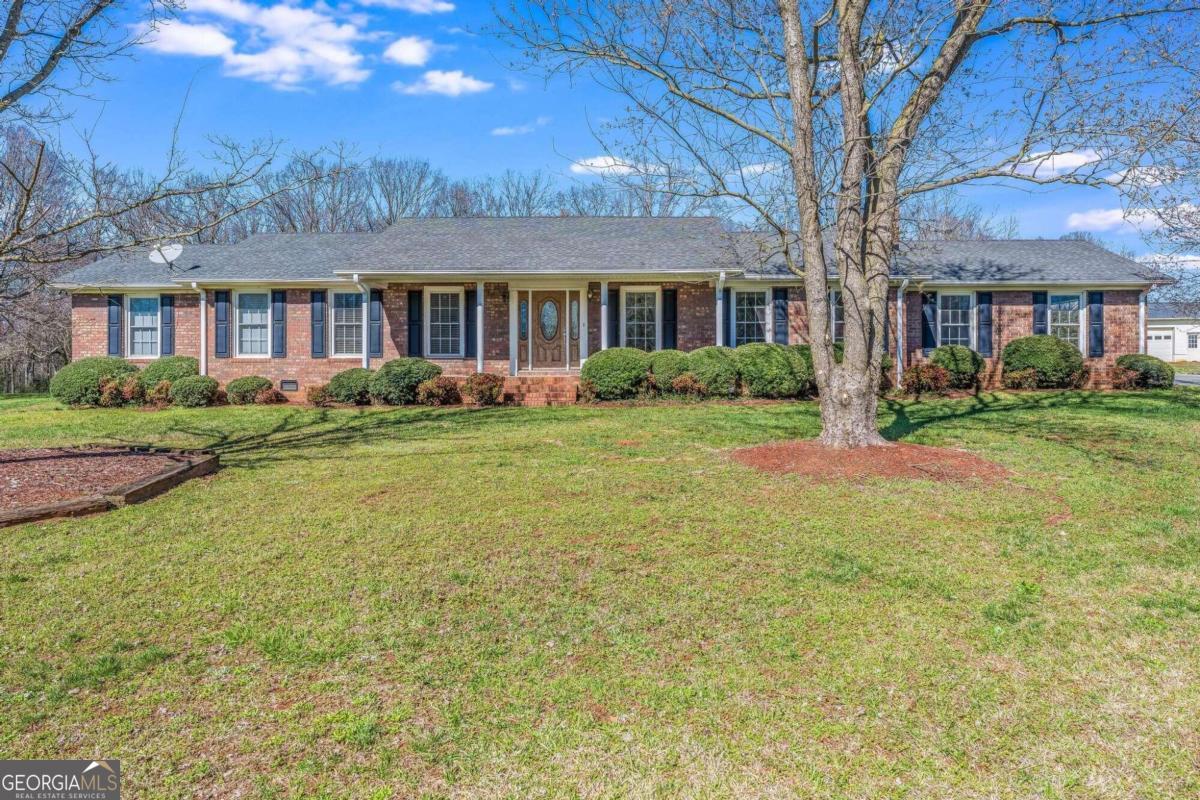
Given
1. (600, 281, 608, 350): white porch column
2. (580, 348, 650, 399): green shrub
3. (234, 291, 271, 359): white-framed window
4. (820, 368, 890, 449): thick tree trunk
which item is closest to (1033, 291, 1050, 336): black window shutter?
(580, 348, 650, 399): green shrub

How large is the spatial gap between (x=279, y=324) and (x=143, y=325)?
12.5ft

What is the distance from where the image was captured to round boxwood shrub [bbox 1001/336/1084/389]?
49.2 feet

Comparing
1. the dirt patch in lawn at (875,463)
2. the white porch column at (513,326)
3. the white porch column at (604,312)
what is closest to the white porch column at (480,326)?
the white porch column at (513,326)

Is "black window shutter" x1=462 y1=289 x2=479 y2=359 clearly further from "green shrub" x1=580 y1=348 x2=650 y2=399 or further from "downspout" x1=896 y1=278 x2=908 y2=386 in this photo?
"downspout" x1=896 y1=278 x2=908 y2=386

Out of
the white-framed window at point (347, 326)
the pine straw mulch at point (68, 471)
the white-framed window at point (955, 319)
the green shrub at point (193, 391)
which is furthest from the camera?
the white-framed window at point (955, 319)

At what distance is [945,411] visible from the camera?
38.1ft

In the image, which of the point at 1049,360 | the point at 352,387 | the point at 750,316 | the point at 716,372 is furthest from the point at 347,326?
the point at 1049,360

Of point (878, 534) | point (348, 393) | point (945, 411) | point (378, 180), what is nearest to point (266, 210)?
point (378, 180)

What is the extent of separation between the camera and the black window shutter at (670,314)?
1572 cm

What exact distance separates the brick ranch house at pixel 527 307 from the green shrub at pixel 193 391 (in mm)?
2018

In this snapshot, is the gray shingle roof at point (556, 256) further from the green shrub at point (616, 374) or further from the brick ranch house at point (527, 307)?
the green shrub at point (616, 374)

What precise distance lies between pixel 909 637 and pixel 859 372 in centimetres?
446

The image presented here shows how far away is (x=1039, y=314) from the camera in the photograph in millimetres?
16594

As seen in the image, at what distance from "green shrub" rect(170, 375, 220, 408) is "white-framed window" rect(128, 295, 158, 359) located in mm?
3689
